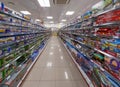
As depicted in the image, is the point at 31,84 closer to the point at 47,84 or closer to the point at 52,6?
the point at 47,84

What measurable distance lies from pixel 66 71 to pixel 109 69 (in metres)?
2.12

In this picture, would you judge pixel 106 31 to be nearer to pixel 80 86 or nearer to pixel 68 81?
pixel 80 86

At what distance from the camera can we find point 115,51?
4.98 ft

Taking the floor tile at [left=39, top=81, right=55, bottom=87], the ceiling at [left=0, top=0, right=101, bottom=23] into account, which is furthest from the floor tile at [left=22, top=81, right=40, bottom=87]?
the ceiling at [left=0, top=0, right=101, bottom=23]

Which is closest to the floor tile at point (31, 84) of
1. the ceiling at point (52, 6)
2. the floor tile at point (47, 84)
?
the floor tile at point (47, 84)

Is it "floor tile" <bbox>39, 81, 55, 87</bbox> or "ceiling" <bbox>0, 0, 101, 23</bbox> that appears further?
"ceiling" <bbox>0, 0, 101, 23</bbox>

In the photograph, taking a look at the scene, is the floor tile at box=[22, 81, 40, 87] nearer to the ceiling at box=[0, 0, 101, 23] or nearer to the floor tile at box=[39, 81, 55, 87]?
the floor tile at box=[39, 81, 55, 87]

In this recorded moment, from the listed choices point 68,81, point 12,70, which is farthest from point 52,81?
point 12,70

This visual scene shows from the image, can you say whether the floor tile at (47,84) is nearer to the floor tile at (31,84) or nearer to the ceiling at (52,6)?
the floor tile at (31,84)

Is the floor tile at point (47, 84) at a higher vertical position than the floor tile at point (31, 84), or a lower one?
lower

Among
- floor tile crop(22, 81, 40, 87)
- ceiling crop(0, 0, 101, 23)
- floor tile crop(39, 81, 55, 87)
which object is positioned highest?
ceiling crop(0, 0, 101, 23)

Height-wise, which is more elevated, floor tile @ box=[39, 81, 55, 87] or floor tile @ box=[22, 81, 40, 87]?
floor tile @ box=[22, 81, 40, 87]

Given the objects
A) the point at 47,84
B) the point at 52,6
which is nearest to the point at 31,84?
the point at 47,84

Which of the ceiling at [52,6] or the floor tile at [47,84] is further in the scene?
the ceiling at [52,6]
